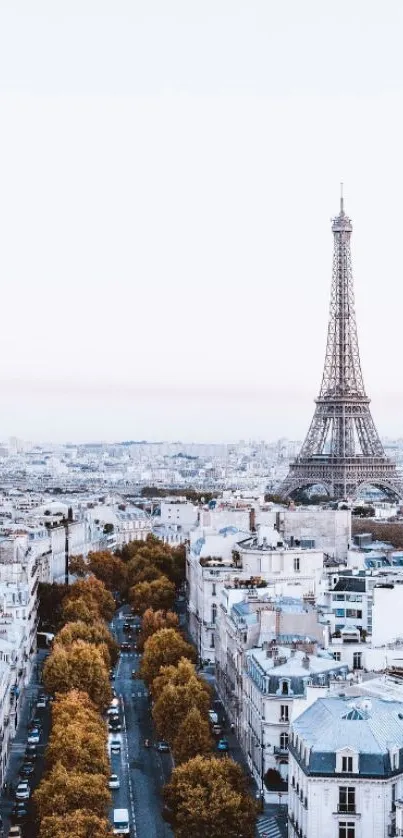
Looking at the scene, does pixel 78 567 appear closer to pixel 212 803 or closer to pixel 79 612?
pixel 79 612

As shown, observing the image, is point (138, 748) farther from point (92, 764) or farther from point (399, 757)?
point (399, 757)

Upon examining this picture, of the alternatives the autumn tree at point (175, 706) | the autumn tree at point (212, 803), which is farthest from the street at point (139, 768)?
the autumn tree at point (212, 803)

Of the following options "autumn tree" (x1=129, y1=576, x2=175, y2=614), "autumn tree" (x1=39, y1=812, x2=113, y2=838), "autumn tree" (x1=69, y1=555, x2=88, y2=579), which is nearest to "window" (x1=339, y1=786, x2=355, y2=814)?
"autumn tree" (x1=39, y1=812, x2=113, y2=838)

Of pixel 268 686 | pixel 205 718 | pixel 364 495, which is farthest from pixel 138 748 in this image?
pixel 364 495

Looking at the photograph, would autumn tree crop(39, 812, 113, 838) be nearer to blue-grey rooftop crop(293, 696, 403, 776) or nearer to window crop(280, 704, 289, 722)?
blue-grey rooftop crop(293, 696, 403, 776)

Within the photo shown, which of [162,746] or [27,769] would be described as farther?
[162,746]

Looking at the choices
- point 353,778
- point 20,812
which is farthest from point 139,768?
point 353,778

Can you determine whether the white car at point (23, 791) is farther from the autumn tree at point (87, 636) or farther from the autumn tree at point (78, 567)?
the autumn tree at point (78, 567)

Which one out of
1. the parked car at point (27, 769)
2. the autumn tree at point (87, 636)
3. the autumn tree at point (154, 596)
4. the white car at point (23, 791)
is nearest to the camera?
the white car at point (23, 791)
